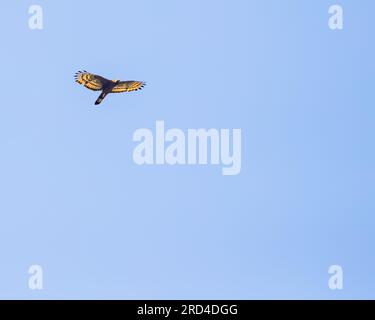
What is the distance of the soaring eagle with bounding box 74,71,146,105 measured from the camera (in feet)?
25.8

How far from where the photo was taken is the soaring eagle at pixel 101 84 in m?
7.87

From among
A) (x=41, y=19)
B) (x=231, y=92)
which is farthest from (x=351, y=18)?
(x=41, y=19)

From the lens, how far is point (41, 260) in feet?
25.8

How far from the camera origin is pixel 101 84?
7.88m

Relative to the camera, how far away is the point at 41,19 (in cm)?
787

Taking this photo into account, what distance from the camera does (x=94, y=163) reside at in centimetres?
787
